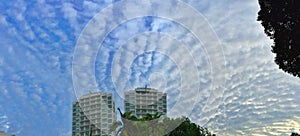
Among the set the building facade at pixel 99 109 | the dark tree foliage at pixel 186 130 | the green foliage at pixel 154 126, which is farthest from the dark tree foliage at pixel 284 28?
the dark tree foliage at pixel 186 130

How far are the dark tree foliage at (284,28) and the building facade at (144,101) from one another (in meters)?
6.80

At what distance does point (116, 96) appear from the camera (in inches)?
613

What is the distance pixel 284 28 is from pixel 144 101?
Answer: 32.8ft

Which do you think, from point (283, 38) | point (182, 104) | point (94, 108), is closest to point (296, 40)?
point (283, 38)

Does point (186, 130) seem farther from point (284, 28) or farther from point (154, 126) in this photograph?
point (284, 28)

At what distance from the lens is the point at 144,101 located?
19297mm

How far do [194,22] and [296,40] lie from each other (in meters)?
4.47

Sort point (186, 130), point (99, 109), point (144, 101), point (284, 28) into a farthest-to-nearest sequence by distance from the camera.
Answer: point (186, 130) → point (144, 101) → point (99, 109) → point (284, 28)

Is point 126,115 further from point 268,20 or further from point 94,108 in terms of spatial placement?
point 268,20

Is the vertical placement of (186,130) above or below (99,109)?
below

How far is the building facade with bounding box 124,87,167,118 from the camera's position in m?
17.1

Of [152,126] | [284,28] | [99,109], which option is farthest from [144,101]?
[284,28]

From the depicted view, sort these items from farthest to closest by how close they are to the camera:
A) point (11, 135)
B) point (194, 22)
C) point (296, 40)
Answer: point (11, 135) < point (194, 22) < point (296, 40)

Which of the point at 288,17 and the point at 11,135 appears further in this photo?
the point at 11,135
